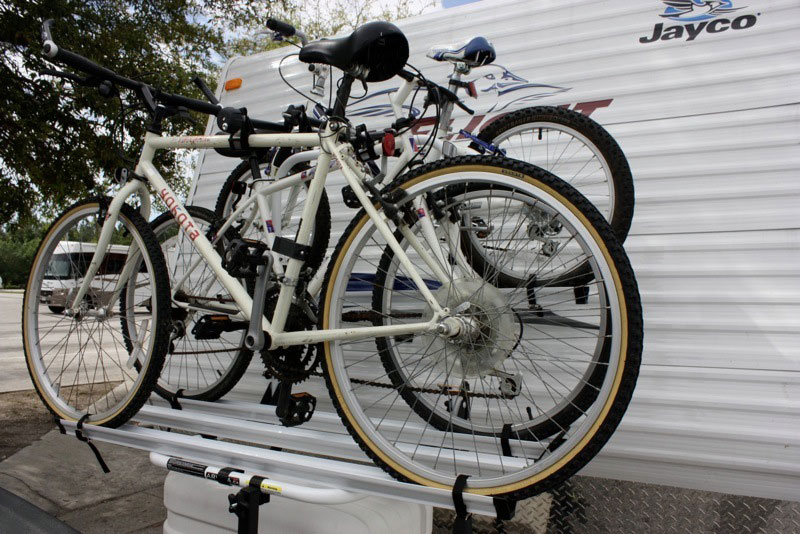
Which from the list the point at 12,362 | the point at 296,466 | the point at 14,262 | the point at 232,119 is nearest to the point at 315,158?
the point at 232,119

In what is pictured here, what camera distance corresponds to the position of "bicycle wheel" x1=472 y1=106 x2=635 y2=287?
2090 mm

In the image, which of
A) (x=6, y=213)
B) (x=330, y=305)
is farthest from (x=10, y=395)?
(x=330, y=305)

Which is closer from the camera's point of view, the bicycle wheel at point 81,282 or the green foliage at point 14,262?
the bicycle wheel at point 81,282

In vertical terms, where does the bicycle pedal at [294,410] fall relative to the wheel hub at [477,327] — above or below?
below

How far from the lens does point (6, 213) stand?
192 inches

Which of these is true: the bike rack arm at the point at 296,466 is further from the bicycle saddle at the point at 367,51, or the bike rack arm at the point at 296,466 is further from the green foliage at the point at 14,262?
the green foliage at the point at 14,262

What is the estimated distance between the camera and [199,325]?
2.38 metres

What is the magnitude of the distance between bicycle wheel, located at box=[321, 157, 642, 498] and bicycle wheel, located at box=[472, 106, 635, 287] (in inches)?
7.5

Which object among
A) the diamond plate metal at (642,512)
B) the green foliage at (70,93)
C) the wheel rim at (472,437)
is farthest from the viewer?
the green foliage at (70,93)

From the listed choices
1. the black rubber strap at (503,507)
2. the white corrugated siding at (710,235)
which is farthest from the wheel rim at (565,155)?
the black rubber strap at (503,507)

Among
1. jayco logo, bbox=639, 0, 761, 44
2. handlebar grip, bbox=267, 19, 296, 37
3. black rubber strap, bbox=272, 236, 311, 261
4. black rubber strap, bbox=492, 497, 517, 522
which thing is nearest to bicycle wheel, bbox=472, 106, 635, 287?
jayco logo, bbox=639, 0, 761, 44

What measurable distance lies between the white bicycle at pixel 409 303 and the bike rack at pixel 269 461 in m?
0.06

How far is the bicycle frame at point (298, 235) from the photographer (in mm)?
1643

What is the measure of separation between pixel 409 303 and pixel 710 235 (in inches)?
49.6
